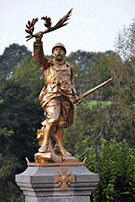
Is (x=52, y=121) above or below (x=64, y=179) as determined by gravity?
above

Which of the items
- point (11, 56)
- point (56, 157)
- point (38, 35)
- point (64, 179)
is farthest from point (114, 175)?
point (11, 56)

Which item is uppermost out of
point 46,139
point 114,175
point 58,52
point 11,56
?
point 11,56

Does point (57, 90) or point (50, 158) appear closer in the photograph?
point (50, 158)

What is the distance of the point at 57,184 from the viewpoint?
5.97 meters

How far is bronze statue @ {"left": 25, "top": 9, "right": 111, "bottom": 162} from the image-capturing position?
645cm

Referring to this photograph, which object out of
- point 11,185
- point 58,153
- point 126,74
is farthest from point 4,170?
point 58,153

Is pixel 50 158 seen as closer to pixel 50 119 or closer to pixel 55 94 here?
pixel 50 119

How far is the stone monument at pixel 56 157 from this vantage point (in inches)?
235

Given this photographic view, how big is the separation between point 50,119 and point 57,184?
1.13 m

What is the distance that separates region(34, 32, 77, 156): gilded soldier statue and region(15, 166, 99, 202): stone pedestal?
0.47 m

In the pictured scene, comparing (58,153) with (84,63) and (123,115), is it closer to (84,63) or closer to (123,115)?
(123,115)

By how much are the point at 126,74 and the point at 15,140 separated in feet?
26.5

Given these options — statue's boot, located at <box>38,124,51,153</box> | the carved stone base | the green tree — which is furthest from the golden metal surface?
the green tree

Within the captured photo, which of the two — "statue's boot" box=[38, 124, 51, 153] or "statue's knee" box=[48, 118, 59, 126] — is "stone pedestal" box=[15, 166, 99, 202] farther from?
"statue's knee" box=[48, 118, 59, 126]
